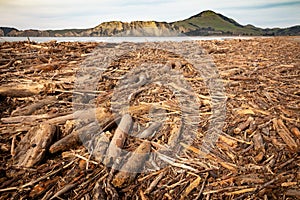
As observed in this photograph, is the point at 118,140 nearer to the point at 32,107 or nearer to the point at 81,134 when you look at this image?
the point at 81,134

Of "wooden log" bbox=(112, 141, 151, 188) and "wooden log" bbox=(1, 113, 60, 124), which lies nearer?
"wooden log" bbox=(112, 141, 151, 188)

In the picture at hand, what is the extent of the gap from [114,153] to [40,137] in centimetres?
77

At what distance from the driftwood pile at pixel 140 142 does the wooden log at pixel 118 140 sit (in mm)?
11

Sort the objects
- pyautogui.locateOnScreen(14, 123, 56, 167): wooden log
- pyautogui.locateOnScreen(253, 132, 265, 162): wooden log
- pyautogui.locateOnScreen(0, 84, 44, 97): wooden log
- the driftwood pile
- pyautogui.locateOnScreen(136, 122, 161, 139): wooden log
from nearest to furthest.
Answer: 1. the driftwood pile
2. pyautogui.locateOnScreen(14, 123, 56, 167): wooden log
3. pyautogui.locateOnScreen(253, 132, 265, 162): wooden log
4. pyautogui.locateOnScreen(136, 122, 161, 139): wooden log
5. pyautogui.locateOnScreen(0, 84, 44, 97): wooden log

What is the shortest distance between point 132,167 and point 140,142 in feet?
1.52

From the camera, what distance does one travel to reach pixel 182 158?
2.46 meters

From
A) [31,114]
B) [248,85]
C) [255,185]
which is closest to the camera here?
[255,185]

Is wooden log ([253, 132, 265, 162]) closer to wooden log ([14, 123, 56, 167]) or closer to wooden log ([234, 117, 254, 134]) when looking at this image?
wooden log ([234, 117, 254, 134])

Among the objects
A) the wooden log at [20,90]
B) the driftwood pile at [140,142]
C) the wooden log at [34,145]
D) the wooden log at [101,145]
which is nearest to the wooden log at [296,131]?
the driftwood pile at [140,142]

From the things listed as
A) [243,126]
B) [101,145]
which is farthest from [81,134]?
[243,126]

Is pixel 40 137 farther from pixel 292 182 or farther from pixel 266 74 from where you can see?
pixel 266 74

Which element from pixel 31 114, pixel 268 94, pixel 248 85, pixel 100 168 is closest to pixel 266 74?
pixel 248 85

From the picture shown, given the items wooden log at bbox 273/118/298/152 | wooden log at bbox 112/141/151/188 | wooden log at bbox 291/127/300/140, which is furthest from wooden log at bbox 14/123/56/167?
wooden log at bbox 291/127/300/140

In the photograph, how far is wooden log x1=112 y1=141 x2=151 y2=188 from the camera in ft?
7.02
